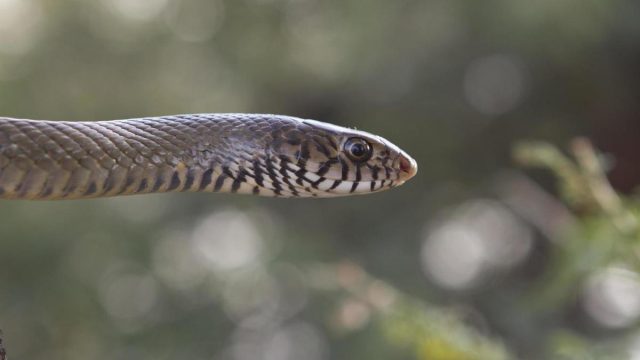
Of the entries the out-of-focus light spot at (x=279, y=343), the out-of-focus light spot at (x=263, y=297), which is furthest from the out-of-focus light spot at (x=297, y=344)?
the out-of-focus light spot at (x=263, y=297)

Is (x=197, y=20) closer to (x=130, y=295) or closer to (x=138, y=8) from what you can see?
(x=138, y=8)

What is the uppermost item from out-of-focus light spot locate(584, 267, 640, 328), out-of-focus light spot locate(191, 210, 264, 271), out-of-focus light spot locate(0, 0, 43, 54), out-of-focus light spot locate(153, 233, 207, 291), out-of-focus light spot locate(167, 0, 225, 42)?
out-of-focus light spot locate(167, 0, 225, 42)

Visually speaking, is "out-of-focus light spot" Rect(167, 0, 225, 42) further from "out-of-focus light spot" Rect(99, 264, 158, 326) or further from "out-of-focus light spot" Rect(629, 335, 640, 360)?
"out-of-focus light spot" Rect(629, 335, 640, 360)

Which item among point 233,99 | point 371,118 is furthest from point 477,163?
point 233,99

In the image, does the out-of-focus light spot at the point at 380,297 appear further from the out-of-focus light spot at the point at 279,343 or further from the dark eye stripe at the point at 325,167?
the out-of-focus light spot at the point at 279,343

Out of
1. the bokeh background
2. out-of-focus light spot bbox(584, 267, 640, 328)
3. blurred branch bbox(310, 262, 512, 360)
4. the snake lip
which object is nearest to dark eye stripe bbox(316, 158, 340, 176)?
the snake lip

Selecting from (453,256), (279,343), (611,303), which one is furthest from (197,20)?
(611,303)
